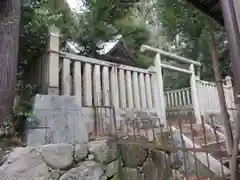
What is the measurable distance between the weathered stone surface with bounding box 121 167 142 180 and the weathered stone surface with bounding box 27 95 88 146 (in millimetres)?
633

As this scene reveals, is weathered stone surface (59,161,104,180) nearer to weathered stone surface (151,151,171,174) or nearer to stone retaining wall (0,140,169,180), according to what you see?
stone retaining wall (0,140,169,180)

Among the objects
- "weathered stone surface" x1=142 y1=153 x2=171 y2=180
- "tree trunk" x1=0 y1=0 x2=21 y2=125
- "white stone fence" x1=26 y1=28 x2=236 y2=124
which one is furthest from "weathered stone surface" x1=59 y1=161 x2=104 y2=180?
"tree trunk" x1=0 y1=0 x2=21 y2=125

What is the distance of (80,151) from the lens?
2.22 metres

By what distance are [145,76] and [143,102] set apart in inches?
21.5

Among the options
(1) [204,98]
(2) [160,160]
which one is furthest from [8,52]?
(1) [204,98]

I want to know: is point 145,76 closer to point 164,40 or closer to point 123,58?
point 123,58

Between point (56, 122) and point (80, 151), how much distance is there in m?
0.43

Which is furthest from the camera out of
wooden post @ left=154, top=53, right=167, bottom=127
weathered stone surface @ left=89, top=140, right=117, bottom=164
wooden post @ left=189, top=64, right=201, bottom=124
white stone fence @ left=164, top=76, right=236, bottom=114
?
white stone fence @ left=164, top=76, right=236, bottom=114

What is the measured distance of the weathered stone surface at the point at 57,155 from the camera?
198 cm

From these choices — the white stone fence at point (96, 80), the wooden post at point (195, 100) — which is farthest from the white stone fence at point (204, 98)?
the white stone fence at point (96, 80)

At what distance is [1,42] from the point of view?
2.39 meters

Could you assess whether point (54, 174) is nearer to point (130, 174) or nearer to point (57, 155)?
point (57, 155)

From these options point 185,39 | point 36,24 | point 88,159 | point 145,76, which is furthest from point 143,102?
point 185,39

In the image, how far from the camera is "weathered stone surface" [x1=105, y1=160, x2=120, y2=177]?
2.38 m
